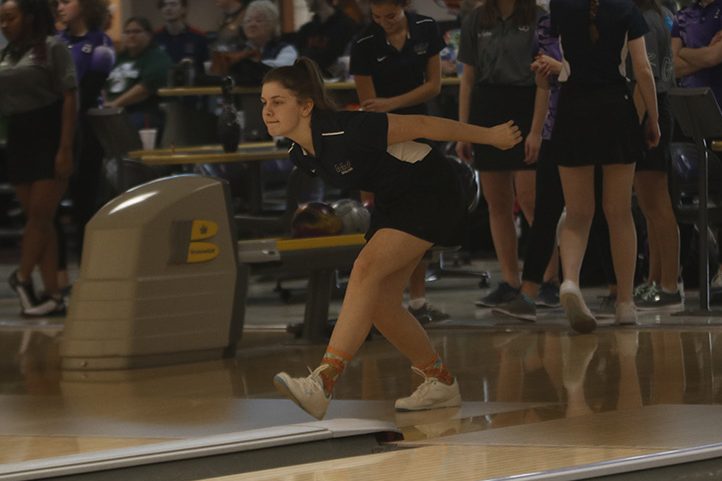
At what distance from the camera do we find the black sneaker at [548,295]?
7977mm

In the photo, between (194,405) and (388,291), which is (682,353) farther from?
(194,405)

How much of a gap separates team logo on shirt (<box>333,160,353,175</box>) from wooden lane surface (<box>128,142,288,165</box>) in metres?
3.27

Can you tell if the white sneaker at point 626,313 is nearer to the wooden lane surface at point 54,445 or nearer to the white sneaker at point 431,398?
the white sneaker at point 431,398

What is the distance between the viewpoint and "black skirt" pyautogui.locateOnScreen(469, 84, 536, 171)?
775 centimetres

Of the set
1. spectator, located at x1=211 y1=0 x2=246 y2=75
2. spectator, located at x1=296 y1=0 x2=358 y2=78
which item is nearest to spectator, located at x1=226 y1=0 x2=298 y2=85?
spectator, located at x1=211 y1=0 x2=246 y2=75

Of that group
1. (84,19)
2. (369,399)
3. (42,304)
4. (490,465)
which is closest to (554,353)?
(369,399)

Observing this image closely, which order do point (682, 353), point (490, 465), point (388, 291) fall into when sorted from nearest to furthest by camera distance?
point (490, 465)
point (388, 291)
point (682, 353)

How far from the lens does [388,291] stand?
5.35 meters

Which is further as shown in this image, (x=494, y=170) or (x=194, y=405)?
(x=494, y=170)

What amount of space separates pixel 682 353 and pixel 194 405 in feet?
6.32

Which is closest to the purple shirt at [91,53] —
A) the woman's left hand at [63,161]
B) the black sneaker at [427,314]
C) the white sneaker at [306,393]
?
the woman's left hand at [63,161]

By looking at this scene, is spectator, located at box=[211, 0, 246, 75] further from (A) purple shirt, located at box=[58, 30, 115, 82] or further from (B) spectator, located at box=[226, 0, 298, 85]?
(A) purple shirt, located at box=[58, 30, 115, 82]

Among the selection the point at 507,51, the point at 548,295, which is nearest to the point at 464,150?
the point at 507,51

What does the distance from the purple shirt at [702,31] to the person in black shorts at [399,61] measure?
1244 mm
